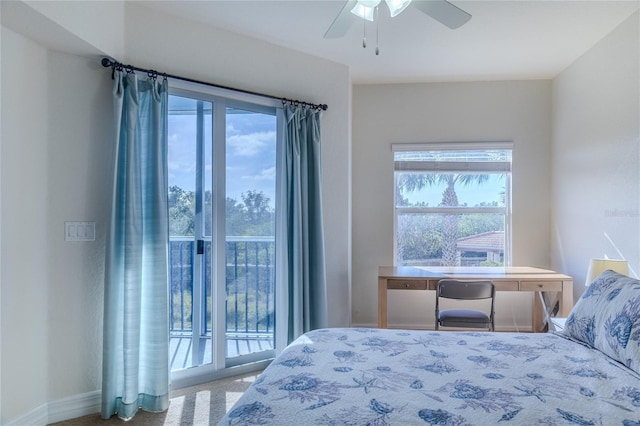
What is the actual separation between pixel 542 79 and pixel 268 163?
2.93m

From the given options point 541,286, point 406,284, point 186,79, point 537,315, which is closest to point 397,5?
point 186,79

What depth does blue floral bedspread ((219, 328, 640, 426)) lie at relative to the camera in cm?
100

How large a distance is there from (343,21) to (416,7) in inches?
15.2

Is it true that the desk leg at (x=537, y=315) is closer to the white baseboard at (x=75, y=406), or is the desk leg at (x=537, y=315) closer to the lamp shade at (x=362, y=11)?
the lamp shade at (x=362, y=11)

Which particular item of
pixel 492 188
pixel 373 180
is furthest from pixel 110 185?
pixel 492 188

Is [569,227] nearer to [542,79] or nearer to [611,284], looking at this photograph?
[542,79]

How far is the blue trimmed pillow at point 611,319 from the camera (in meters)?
1.32

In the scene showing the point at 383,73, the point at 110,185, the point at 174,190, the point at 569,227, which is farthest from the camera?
the point at 383,73

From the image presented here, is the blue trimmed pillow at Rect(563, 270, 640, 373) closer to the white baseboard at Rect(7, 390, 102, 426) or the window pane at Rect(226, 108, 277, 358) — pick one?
the window pane at Rect(226, 108, 277, 358)

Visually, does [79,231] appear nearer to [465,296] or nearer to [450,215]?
[465,296]

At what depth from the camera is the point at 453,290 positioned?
9.27 feet

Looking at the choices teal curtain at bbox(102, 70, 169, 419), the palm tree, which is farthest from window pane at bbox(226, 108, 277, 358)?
the palm tree

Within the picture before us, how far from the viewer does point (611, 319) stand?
4.73ft

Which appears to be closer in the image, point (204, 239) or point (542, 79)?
point (204, 239)
